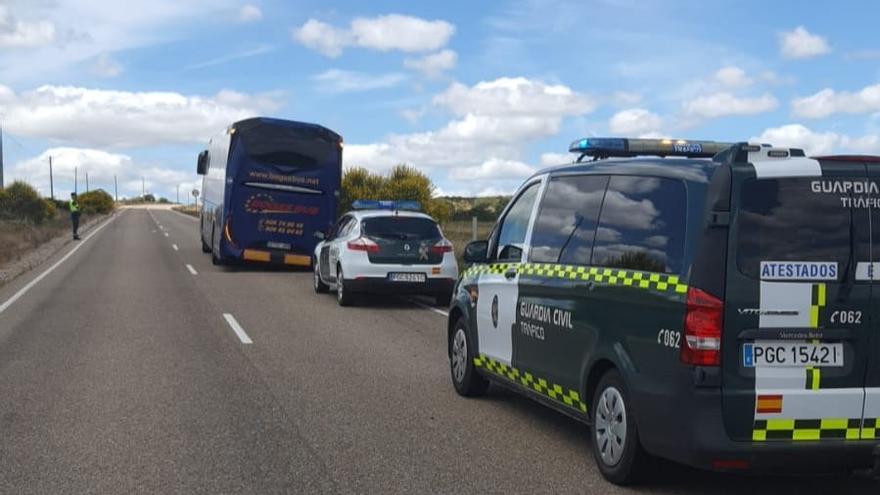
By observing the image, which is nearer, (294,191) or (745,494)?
(745,494)

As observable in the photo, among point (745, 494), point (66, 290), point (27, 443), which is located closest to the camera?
point (745, 494)

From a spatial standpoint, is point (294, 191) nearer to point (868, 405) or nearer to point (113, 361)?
point (113, 361)

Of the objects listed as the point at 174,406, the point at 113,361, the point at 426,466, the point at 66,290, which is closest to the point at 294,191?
the point at 66,290

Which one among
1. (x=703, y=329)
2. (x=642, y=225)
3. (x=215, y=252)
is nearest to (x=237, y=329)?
(x=642, y=225)

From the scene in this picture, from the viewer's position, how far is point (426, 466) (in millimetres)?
6082

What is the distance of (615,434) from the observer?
5.73 m

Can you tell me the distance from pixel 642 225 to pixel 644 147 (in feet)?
5.24

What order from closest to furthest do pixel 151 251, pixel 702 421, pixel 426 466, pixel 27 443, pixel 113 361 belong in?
pixel 702 421 → pixel 426 466 → pixel 27 443 → pixel 113 361 → pixel 151 251

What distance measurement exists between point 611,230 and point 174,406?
3830 millimetres

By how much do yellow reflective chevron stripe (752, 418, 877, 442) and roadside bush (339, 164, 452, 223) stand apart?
28825mm

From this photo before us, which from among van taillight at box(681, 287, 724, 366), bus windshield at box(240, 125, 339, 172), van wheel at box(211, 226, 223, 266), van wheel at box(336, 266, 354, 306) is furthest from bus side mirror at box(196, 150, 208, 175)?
van taillight at box(681, 287, 724, 366)

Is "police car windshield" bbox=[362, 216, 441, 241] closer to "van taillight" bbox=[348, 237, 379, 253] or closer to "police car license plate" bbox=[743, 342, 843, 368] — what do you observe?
"van taillight" bbox=[348, 237, 379, 253]

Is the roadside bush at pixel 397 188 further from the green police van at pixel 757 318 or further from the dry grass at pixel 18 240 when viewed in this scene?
the green police van at pixel 757 318

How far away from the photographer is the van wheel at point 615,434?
554 centimetres
